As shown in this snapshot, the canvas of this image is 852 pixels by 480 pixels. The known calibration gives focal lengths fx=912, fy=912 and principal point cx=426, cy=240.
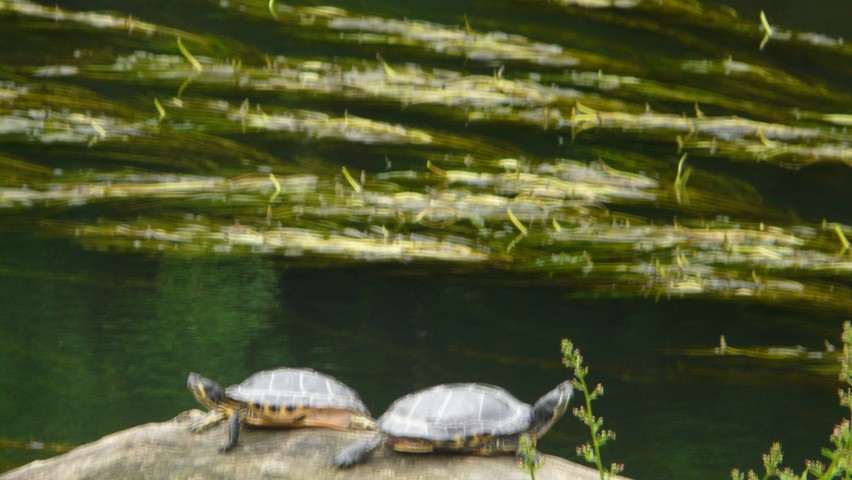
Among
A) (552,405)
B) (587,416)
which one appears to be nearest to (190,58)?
(552,405)

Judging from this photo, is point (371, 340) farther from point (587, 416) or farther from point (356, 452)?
point (587, 416)

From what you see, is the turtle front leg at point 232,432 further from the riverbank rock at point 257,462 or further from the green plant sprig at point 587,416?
the green plant sprig at point 587,416

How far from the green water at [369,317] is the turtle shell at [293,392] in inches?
28.8

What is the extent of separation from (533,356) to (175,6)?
2159mm

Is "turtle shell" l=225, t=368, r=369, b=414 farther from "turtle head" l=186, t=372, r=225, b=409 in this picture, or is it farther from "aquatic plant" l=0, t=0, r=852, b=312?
"aquatic plant" l=0, t=0, r=852, b=312

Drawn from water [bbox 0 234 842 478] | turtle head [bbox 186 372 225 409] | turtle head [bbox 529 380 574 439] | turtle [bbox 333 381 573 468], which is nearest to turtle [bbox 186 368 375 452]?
turtle head [bbox 186 372 225 409]

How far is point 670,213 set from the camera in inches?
156

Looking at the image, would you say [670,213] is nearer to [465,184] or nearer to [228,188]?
[465,184]

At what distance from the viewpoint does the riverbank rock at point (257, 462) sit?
2852 mm

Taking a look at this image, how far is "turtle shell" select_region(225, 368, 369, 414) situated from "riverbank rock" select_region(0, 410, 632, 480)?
0.11 metres

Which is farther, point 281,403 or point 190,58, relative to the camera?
point 190,58

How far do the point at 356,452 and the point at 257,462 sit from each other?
335 mm

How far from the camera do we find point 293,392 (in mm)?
3074

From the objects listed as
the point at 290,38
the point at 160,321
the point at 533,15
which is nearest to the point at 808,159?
the point at 533,15
